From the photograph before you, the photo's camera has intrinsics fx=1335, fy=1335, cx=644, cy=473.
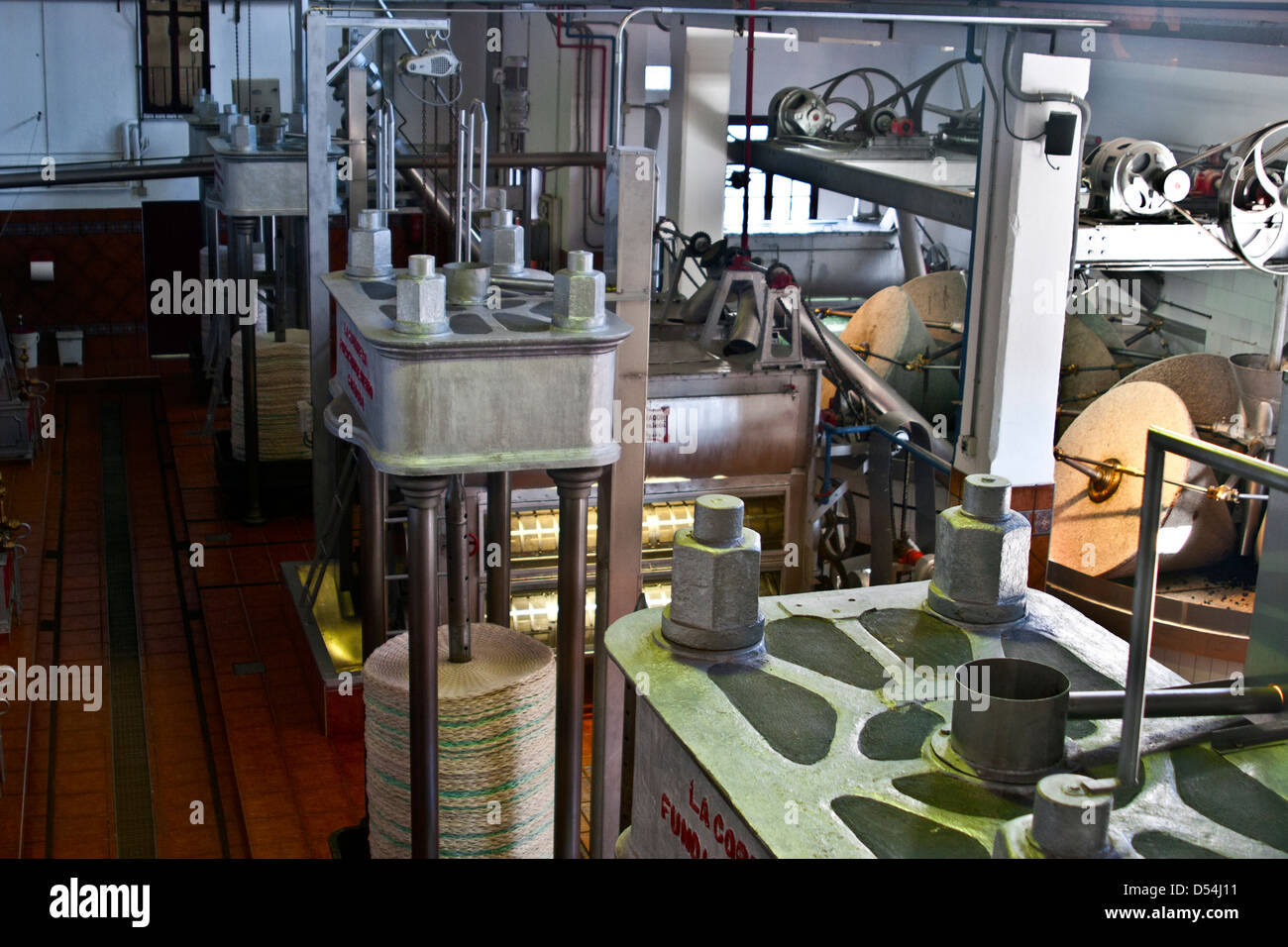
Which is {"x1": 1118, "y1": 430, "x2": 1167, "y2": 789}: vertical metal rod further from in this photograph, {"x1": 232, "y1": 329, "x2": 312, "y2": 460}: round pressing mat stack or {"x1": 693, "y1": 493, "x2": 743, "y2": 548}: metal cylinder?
{"x1": 232, "y1": 329, "x2": 312, "y2": 460}: round pressing mat stack

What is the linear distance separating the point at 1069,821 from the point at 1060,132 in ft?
18.4

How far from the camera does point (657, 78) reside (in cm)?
1235

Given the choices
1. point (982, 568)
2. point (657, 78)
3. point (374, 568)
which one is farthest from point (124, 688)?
point (657, 78)

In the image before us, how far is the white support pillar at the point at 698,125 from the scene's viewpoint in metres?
9.99

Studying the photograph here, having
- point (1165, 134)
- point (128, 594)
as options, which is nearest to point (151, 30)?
point (128, 594)

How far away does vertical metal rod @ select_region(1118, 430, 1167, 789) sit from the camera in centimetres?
142

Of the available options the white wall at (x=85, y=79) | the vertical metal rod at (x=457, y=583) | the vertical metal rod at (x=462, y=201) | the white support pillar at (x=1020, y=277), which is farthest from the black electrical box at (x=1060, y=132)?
the white wall at (x=85, y=79)

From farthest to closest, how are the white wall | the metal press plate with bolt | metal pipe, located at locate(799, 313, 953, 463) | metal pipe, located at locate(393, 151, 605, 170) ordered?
the white wall < metal pipe, located at locate(393, 151, 605, 170) < metal pipe, located at locate(799, 313, 953, 463) < the metal press plate with bolt

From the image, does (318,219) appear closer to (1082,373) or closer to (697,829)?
(1082,373)

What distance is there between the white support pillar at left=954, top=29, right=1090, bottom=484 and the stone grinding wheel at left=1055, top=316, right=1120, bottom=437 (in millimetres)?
842

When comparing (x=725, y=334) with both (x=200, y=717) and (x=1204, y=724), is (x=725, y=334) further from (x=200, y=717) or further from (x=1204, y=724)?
(x=1204, y=724)

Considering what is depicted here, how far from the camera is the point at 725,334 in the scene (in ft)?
22.9

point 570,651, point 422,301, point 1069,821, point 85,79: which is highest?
point 85,79

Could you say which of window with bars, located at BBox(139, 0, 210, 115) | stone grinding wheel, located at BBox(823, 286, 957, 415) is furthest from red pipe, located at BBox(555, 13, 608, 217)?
stone grinding wheel, located at BBox(823, 286, 957, 415)
